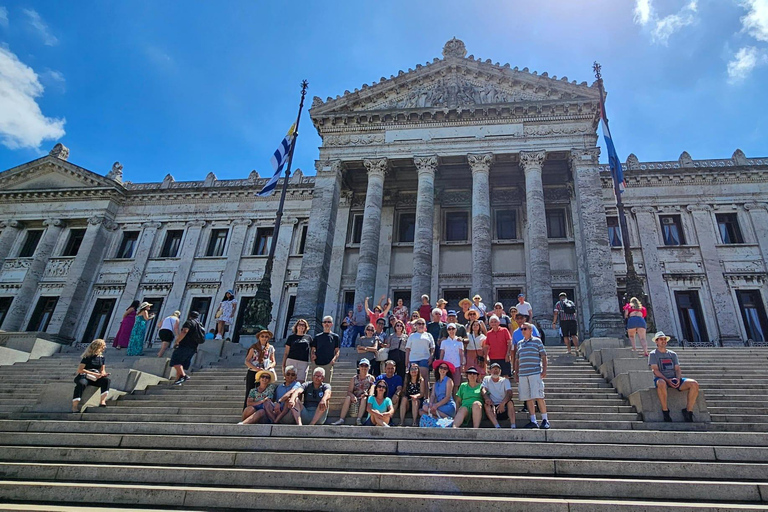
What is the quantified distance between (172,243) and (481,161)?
20027 millimetres

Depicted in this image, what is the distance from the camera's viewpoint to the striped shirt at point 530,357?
26.5 feet

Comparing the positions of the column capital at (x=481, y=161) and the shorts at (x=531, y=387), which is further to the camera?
the column capital at (x=481, y=161)

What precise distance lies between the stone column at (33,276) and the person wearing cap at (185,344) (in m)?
21.8

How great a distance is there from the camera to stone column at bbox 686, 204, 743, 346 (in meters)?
21.8

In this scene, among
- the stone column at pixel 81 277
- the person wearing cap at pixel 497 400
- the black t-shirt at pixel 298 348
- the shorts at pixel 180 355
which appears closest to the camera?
the person wearing cap at pixel 497 400

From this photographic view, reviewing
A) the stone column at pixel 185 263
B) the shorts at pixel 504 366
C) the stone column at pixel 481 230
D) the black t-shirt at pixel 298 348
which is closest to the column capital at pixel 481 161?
the stone column at pixel 481 230

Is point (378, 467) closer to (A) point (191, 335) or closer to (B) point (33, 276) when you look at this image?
(A) point (191, 335)

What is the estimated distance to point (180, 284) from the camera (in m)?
27.6

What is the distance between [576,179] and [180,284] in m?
22.5

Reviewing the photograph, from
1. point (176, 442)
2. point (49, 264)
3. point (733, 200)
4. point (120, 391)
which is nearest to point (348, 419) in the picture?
point (176, 442)

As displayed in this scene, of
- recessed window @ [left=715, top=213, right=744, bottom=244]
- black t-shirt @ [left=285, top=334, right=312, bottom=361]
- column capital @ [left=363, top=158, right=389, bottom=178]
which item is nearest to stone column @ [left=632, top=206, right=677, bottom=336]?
recessed window @ [left=715, top=213, right=744, bottom=244]

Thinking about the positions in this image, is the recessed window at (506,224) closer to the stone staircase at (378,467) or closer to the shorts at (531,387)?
the stone staircase at (378,467)

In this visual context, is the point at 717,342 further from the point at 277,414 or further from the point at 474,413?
the point at 277,414

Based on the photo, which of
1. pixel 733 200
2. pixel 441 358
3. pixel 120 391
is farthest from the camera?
pixel 733 200
